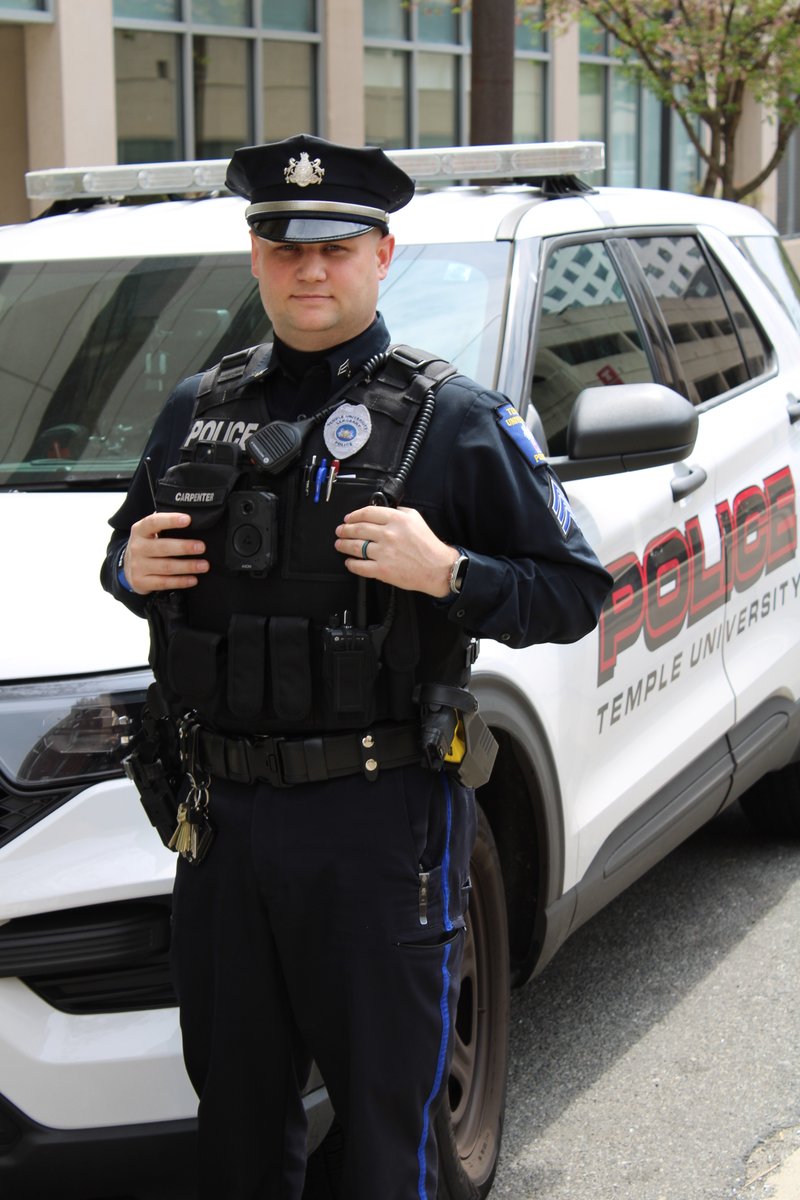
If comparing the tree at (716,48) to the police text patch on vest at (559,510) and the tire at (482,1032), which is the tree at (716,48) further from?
the police text patch on vest at (559,510)

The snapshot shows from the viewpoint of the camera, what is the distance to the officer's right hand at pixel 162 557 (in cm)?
243

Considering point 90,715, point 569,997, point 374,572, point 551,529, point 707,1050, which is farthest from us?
point 569,997

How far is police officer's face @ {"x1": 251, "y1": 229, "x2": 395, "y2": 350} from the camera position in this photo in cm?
246

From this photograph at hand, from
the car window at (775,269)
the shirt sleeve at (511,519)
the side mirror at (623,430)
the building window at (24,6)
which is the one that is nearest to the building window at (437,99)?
the building window at (24,6)

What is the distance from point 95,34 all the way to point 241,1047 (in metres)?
10.9

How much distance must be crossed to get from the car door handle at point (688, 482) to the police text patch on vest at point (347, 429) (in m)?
1.58

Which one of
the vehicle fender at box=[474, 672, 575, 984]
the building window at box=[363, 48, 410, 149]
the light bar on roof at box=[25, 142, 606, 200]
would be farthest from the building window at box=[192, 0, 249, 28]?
the vehicle fender at box=[474, 672, 575, 984]

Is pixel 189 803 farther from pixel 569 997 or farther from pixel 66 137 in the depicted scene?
pixel 66 137

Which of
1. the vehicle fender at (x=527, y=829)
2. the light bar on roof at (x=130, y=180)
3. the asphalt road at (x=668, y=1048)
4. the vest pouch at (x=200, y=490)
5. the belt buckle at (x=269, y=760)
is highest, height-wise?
the light bar on roof at (x=130, y=180)

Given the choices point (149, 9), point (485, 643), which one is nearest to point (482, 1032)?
point (485, 643)

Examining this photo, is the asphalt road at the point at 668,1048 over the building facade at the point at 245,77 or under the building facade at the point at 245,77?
under

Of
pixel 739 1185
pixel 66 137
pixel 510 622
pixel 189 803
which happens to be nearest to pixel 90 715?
pixel 189 803

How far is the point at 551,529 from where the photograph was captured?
2498 mm

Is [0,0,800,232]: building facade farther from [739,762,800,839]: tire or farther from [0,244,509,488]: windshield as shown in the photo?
[0,244,509,488]: windshield
